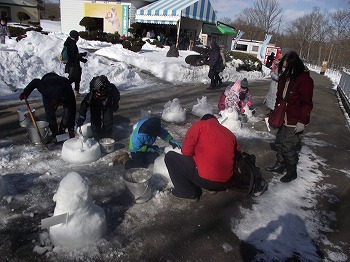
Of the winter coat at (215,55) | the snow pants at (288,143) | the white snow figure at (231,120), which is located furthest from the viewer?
the winter coat at (215,55)

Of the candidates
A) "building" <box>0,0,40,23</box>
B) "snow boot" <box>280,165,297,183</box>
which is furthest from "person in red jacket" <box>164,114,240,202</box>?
"building" <box>0,0,40,23</box>

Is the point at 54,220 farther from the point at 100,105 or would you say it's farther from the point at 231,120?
the point at 231,120

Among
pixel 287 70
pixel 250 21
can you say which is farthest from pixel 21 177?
pixel 250 21

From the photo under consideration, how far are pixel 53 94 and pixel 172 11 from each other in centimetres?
1661

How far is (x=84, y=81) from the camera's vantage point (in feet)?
30.0

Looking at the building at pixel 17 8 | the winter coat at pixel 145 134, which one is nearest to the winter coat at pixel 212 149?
the winter coat at pixel 145 134

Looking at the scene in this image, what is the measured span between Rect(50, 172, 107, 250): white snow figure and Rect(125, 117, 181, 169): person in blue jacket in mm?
1461

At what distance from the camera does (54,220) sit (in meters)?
2.34

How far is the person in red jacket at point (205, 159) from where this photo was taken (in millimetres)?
2994

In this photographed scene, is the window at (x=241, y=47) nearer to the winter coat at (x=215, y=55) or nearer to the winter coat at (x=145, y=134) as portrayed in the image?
the winter coat at (x=215, y=55)

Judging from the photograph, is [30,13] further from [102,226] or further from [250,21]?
[250,21]

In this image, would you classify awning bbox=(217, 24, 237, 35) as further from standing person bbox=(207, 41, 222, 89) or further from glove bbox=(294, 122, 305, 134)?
glove bbox=(294, 122, 305, 134)

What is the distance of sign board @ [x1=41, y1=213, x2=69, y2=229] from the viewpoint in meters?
2.29

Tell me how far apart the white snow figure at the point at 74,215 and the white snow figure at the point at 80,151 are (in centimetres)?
164
